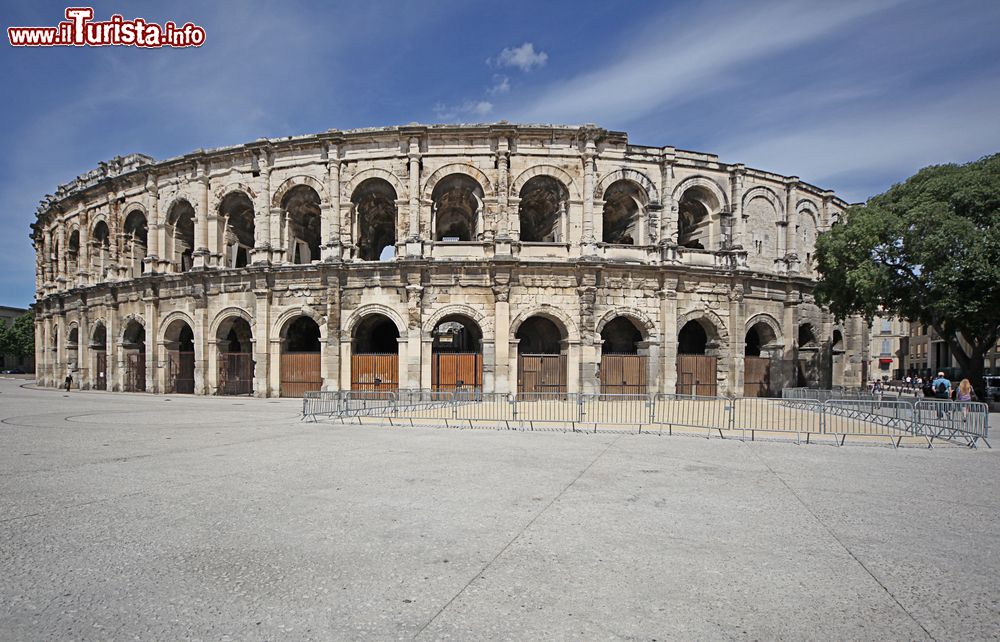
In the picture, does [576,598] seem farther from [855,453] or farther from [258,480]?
[855,453]

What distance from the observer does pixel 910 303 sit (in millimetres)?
16547

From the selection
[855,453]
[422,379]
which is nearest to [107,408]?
[422,379]

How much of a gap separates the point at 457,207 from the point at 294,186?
6.90 metres

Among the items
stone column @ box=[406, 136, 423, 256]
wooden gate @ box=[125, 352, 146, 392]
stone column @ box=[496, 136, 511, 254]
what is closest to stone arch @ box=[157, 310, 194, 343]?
wooden gate @ box=[125, 352, 146, 392]

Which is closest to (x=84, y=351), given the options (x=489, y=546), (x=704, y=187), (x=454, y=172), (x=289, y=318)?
(x=289, y=318)

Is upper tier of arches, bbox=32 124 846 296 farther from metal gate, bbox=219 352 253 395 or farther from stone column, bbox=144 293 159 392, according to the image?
metal gate, bbox=219 352 253 395

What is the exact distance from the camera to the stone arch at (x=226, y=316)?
19922 mm

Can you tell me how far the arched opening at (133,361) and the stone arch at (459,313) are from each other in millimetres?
14923

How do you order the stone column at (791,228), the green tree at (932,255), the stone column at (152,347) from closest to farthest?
the green tree at (932,255) → the stone column at (791,228) → the stone column at (152,347)

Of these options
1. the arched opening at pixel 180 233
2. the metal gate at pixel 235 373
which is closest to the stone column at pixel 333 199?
the metal gate at pixel 235 373

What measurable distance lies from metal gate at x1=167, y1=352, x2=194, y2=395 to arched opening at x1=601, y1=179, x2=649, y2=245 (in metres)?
19.5

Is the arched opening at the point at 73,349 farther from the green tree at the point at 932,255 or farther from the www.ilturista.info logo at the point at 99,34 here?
the green tree at the point at 932,255

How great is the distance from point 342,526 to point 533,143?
16.9 meters

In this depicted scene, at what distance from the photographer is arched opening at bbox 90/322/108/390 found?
24438 mm
